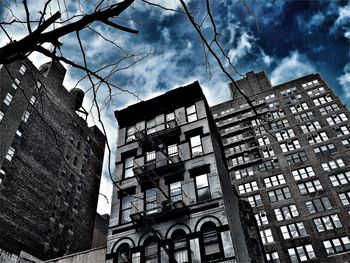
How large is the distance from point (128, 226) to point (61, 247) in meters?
25.0

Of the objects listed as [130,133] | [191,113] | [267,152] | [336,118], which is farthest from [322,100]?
[130,133]

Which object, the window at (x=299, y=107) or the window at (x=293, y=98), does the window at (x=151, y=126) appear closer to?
the window at (x=299, y=107)

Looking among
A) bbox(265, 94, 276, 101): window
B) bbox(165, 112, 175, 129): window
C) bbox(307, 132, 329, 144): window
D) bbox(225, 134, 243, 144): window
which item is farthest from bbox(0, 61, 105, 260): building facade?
bbox(265, 94, 276, 101): window

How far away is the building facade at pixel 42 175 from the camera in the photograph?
3381 cm

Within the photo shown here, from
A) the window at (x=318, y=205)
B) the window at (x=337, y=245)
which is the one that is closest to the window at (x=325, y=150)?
the window at (x=318, y=205)

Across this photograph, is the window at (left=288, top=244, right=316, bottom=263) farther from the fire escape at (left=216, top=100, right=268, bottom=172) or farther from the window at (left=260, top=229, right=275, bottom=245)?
the fire escape at (left=216, top=100, right=268, bottom=172)

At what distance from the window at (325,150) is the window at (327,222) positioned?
12929 mm

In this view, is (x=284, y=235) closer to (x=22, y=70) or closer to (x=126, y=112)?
(x=126, y=112)

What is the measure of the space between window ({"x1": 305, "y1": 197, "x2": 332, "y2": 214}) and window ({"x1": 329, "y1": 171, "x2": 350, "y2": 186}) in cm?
367

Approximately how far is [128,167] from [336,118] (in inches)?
2034

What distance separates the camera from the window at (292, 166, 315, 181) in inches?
2080

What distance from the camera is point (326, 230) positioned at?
45000 mm

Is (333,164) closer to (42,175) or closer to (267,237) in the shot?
(267,237)

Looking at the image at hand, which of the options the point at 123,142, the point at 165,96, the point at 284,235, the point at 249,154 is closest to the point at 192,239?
the point at 123,142
